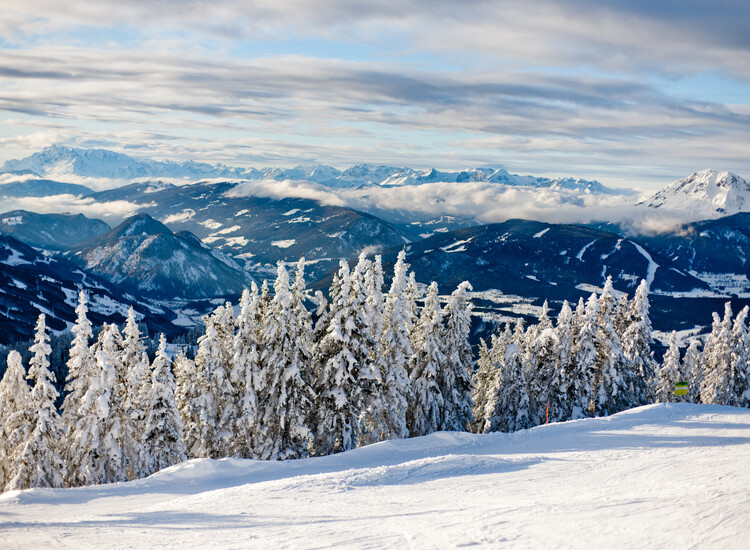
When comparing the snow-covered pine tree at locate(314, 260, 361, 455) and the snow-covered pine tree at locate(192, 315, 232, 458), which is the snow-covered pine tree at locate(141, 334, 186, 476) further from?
the snow-covered pine tree at locate(314, 260, 361, 455)

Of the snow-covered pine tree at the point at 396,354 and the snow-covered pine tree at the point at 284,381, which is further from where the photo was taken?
the snow-covered pine tree at the point at 396,354

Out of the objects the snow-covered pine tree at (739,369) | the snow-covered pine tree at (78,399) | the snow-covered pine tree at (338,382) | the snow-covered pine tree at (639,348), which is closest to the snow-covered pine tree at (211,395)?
the snow-covered pine tree at (338,382)

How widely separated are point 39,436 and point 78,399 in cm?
322

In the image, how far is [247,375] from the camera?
31.6 meters

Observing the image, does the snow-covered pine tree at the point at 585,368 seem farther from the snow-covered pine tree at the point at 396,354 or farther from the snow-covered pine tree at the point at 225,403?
the snow-covered pine tree at the point at 225,403

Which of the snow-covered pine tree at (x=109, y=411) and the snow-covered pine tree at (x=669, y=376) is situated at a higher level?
the snow-covered pine tree at (x=109, y=411)

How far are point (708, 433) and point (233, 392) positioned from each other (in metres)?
26.6

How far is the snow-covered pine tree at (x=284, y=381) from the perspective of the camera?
3086cm

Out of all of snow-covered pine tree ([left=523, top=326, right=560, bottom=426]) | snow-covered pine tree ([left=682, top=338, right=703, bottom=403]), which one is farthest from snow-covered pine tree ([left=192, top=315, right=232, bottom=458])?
snow-covered pine tree ([left=682, top=338, right=703, bottom=403])

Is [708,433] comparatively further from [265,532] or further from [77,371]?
[77,371]

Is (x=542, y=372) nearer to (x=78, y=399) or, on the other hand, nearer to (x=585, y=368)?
(x=585, y=368)

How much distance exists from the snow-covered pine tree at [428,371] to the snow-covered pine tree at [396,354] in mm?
2477

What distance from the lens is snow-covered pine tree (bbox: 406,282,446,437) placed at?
37.7 meters

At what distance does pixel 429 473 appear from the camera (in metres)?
21.1
